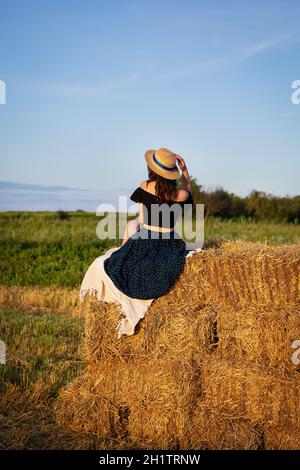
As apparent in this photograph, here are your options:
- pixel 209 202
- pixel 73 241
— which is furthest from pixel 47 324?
pixel 209 202

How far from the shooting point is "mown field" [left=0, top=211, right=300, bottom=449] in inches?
237

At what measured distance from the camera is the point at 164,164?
620cm

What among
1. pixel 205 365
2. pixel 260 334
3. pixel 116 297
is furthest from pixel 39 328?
pixel 260 334

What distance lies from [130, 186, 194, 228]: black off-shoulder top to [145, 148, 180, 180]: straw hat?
26cm

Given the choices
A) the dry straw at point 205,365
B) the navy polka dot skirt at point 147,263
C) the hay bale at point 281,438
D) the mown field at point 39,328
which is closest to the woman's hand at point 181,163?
the navy polka dot skirt at point 147,263

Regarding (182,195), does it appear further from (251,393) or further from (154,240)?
(251,393)

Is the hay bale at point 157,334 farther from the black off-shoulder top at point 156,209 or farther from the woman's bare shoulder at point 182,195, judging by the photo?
the woman's bare shoulder at point 182,195

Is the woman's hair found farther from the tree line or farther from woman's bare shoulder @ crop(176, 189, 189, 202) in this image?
the tree line

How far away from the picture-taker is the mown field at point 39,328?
6.02 m

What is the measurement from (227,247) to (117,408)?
2052mm

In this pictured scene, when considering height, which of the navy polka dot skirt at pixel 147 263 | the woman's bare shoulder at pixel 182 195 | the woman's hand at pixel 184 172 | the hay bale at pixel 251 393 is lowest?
the hay bale at pixel 251 393

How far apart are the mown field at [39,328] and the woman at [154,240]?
3.37 feet

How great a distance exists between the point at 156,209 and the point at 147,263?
62 cm
